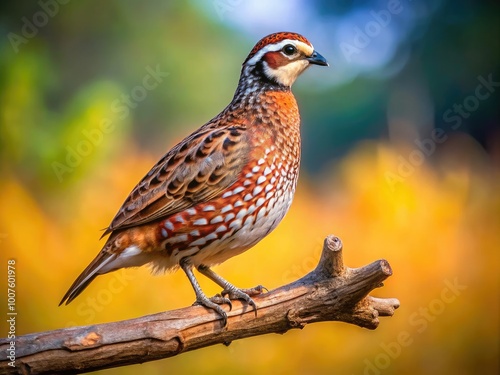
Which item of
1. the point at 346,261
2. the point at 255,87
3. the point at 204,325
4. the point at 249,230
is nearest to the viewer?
the point at 204,325

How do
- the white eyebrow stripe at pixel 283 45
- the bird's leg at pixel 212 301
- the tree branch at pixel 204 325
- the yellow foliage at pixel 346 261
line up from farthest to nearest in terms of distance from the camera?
1. the yellow foliage at pixel 346 261
2. the white eyebrow stripe at pixel 283 45
3. the bird's leg at pixel 212 301
4. the tree branch at pixel 204 325

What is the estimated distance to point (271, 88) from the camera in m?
2.87

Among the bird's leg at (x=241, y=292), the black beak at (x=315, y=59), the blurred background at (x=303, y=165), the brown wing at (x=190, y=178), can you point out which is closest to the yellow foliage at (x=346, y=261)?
the blurred background at (x=303, y=165)

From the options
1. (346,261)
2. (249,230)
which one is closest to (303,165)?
Answer: (346,261)

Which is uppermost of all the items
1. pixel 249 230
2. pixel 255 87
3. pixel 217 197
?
pixel 255 87

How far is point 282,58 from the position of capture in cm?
280

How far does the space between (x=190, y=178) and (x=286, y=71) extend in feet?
2.15

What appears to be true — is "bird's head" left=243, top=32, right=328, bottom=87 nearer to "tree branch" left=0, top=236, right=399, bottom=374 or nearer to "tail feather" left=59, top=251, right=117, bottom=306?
"tree branch" left=0, top=236, right=399, bottom=374

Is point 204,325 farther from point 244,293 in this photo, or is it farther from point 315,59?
point 315,59

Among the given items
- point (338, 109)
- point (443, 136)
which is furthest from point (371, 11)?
point (443, 136)

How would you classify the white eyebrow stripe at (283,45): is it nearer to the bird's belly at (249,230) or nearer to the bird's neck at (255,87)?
the bird's neck at (255,87)

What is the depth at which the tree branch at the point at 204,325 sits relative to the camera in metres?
2.30

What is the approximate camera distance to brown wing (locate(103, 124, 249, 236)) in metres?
2.64

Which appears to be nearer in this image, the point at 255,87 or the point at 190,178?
the point at 190,178
